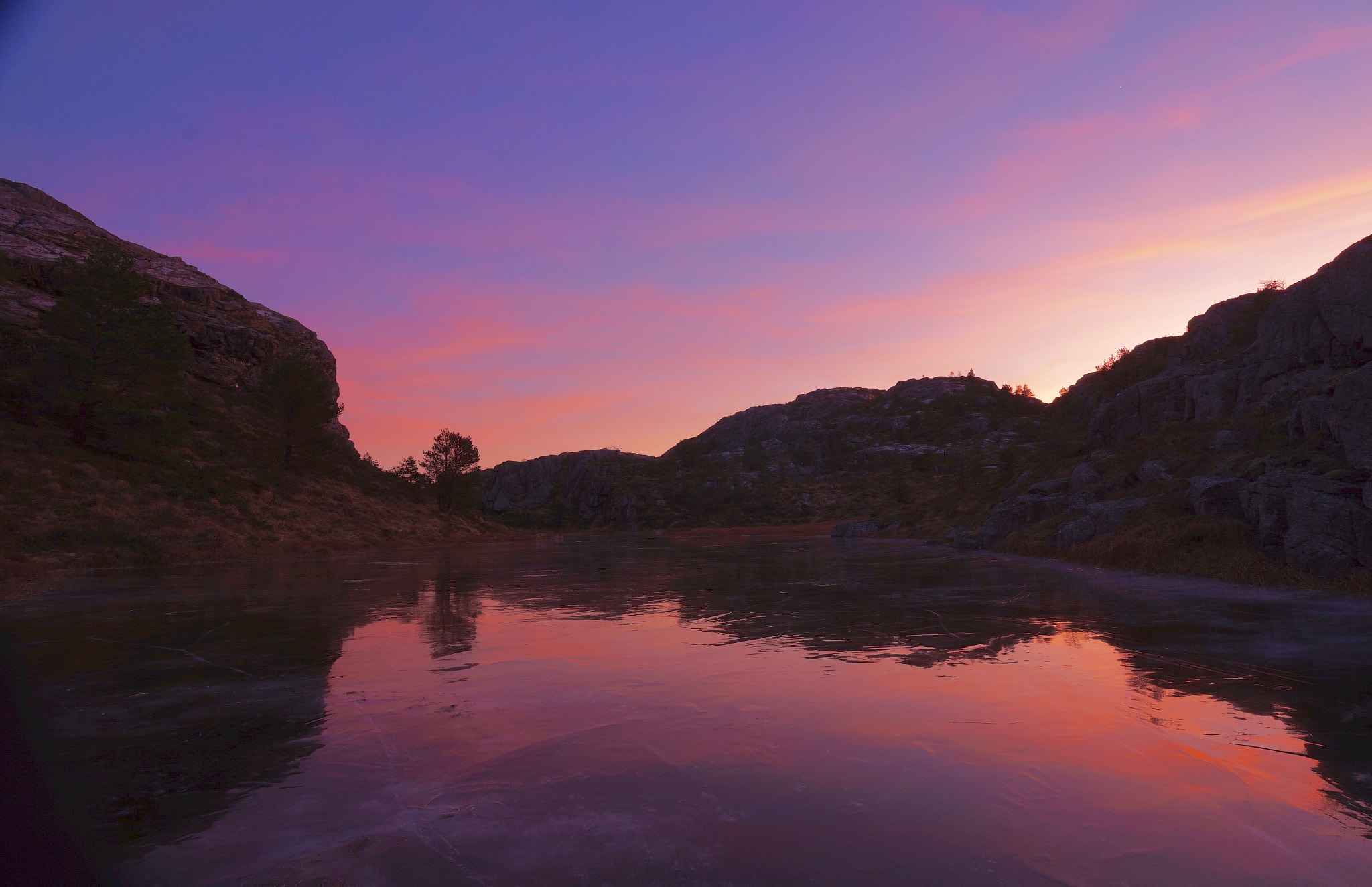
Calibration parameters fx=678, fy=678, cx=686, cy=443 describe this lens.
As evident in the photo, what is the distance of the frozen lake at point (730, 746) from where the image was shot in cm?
381

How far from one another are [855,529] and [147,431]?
49980 millimetres

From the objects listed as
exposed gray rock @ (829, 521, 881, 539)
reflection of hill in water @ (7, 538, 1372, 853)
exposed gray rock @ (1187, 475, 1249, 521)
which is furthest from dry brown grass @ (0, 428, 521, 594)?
exposed gray rock @ (829, 521, 881, 539)

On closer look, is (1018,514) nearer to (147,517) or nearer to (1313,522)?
(1313,522)

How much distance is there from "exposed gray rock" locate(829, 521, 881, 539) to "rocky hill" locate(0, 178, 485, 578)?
112 feet

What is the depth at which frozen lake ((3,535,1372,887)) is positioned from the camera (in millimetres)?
3814

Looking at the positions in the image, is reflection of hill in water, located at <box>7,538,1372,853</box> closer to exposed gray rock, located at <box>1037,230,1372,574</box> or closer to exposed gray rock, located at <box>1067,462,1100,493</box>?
exposed gray rock, located at <box>1037,230,1372,574</box>

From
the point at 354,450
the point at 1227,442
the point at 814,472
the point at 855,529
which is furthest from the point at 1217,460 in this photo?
the point at 814,472

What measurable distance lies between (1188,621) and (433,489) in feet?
215

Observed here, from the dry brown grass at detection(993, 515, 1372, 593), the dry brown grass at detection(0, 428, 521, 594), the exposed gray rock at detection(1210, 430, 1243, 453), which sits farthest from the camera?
the dry brown grass at detection(0, 428, 521, 594)

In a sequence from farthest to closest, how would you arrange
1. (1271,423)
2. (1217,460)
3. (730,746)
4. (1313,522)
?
(1217,460) < (1271,423) < (1313,522) < (730,746)

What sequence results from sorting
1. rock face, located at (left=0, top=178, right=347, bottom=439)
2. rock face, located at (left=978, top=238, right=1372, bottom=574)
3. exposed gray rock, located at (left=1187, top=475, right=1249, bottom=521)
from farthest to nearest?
1. rock face, located at (left=0, top=178, right=347, bottom=439)
2. exposed gray rock, located at (left=1187, top=475, right=1249, bottom=521)
3. rock face, located at (left=978, top=238, right=1372, bottom=574)

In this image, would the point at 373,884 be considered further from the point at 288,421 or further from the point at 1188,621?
the point at 288,421

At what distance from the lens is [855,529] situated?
5838 cm

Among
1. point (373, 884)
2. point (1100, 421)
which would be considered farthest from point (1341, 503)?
point (1100, 421)
